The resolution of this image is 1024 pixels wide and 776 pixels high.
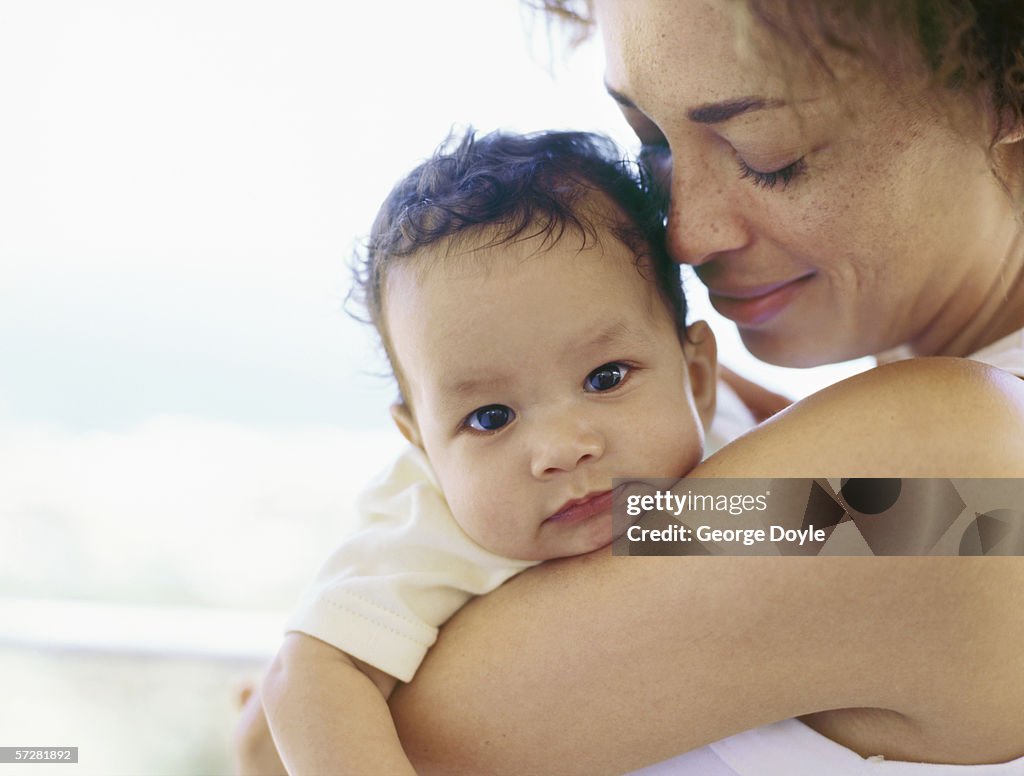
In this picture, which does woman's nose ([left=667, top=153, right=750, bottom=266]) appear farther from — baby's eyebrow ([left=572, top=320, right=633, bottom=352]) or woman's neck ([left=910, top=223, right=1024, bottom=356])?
woman's neck ([left=910, top=223, right=1024, bottom=356])

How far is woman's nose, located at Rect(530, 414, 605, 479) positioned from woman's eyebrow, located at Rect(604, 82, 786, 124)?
28cm

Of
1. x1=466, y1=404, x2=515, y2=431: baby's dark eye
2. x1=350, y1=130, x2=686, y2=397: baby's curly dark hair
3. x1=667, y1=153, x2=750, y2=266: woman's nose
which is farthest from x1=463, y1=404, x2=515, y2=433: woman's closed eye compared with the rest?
x1=667, y1=153, x2=750, y2=266: woman's nose

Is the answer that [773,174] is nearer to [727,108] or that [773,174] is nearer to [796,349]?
[727,108]

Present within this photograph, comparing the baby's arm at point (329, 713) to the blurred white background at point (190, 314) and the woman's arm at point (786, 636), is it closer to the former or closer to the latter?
the woman's arm at point (786, 636)

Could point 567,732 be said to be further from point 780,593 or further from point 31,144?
point 31,144

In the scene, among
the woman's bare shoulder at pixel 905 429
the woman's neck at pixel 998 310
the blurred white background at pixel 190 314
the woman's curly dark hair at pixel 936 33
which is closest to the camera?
the woman's bare shoulder at pixel 905 429

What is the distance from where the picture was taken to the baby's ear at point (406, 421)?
103 centimetres

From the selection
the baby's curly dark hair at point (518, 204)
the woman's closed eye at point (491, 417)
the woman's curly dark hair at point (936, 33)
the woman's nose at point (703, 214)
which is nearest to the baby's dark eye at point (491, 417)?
the woman's closed eye at point (491, 417)

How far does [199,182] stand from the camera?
4.79 feet

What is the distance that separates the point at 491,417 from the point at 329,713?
11.3 inches

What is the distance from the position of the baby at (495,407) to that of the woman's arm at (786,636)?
2.7 inches

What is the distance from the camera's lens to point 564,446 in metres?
0.86

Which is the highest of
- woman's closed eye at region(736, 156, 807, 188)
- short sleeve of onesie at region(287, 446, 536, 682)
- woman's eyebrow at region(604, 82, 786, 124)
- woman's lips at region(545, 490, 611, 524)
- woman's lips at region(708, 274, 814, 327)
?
woman's eyebrow at region(604, 82, 786, 124)

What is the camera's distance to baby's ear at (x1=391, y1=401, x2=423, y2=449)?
103 centimetres
